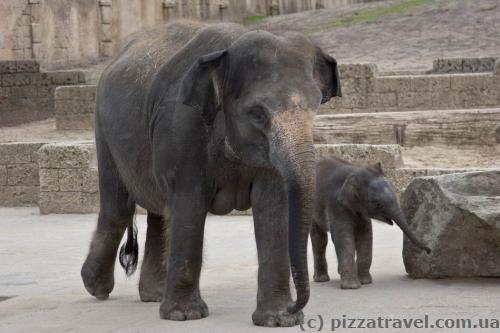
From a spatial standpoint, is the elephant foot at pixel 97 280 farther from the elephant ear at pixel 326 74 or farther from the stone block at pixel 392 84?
the stone block at pixel 392 84

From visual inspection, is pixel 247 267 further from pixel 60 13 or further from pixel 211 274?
pixel 60 13

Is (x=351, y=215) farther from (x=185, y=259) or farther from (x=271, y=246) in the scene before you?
(x=185, y=259)

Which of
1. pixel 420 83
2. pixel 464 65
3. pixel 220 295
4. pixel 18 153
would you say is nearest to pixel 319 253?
pixel 220 295

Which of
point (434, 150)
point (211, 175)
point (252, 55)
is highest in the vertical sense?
point (252, 55)

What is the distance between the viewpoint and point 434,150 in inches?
691

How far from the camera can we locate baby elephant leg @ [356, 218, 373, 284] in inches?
368

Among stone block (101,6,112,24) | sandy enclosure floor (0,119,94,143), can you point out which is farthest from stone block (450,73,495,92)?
stone block (101,6,112,24)

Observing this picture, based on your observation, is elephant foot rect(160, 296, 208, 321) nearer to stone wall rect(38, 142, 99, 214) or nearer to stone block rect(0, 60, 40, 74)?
stone wall rect(38, 142, 99, 214)

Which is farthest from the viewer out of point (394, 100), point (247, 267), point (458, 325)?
point (394, 100)

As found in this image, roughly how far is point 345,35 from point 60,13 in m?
7.59

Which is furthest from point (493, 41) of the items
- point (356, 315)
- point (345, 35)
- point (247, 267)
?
point (356, 315)

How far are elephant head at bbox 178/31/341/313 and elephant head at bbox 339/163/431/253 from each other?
1592 mm

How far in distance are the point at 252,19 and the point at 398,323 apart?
3212 cm

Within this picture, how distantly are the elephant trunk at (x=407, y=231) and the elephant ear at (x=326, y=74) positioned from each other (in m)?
1.67
